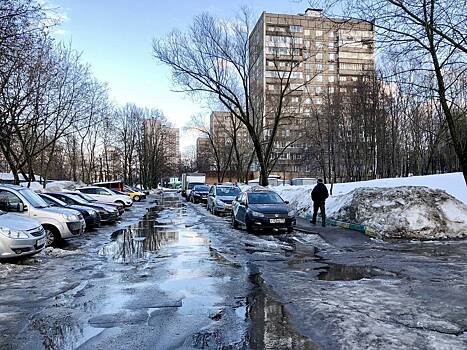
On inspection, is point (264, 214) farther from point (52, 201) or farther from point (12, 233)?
point (12, 233)

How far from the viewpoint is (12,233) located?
9859 mm

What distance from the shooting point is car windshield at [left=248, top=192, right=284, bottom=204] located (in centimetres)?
1809

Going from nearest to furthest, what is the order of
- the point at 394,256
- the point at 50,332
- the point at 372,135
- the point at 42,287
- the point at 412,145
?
the point at 50,332, the point at 42,287, the point at 394,256, the point at 372,135, the point at 412,145

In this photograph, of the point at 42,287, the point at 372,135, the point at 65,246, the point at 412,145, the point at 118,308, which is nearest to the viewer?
the point at 118,308

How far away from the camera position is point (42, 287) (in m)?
8.02

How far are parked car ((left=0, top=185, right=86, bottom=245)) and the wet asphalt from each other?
1.31m

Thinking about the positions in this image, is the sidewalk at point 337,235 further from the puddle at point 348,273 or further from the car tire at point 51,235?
the car tire at point 51,235

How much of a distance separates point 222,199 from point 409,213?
13075 mm

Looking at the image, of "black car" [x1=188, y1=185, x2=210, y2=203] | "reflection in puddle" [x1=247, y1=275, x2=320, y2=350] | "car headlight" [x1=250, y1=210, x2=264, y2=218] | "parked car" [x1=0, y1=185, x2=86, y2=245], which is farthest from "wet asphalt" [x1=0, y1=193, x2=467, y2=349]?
"black car" [x1=188, y1=185, x2=210, y2=203]

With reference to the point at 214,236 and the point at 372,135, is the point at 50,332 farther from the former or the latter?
the point at 372,135

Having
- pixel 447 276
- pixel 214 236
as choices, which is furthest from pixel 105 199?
pixel 447 276

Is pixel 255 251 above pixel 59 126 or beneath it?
beneath

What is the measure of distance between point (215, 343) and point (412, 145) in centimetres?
4948

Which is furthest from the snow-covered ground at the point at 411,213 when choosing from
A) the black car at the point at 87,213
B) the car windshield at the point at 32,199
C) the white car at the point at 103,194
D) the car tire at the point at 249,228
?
the white car at the point at 103,194
